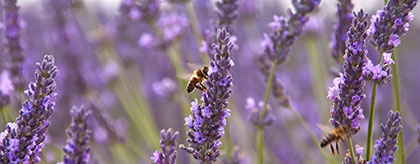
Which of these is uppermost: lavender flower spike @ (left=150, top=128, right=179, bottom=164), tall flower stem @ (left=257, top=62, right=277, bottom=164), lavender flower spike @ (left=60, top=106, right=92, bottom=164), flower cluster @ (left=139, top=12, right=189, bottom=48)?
flower cluster @ (left=139, top=12, right=189, bottom=48)

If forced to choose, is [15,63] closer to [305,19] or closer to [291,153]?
[305,19]

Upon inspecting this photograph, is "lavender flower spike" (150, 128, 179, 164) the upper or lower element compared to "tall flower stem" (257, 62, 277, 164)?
lower

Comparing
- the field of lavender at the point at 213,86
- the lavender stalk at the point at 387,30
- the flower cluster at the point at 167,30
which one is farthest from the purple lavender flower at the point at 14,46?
the lavender stalk at the point at 387,30

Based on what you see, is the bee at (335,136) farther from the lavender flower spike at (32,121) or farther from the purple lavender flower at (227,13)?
the lavender flower spike at (32,121)

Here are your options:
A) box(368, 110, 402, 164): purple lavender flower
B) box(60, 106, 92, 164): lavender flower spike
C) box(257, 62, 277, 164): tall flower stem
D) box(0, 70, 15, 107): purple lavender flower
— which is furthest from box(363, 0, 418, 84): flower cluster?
box(0, 70, 15, 107): purple lavender flower

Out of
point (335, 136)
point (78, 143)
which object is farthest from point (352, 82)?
point (78, 143)

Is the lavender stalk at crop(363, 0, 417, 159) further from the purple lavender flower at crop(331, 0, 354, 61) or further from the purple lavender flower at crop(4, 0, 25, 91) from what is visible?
the purple lavender flower at crop(4, 0, 25, 91)

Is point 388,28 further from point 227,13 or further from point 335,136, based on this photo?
point 227,13
